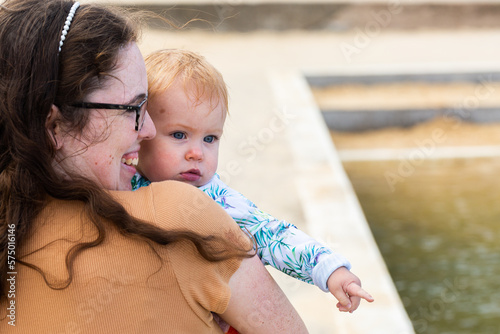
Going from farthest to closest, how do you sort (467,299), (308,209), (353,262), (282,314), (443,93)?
1. (443,93)
2. (467,299)
3. (308,209)
4. (353,262)
5. (282,314)

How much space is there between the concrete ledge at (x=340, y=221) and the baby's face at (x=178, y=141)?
4.68ft

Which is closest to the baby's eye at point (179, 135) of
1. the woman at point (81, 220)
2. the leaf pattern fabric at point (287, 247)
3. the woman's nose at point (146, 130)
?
the leaf pattern fabric at point (287, 247)

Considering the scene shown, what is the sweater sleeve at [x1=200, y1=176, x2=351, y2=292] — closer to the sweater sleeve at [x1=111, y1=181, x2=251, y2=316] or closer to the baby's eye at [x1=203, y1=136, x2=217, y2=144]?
the baby's eye at [x1=203, y1=136, x2=217, y2=144]

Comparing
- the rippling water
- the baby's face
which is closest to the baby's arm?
the baby's face

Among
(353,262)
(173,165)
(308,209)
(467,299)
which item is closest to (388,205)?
(467,299)

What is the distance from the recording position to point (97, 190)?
1.25 meters

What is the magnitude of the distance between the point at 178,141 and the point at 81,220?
0.62 m

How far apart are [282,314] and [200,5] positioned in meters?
11.7

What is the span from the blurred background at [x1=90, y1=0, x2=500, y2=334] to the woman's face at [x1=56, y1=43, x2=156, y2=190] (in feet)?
2.38

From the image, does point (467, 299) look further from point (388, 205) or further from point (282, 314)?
point (282, 314)

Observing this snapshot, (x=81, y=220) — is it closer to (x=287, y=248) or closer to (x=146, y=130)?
(x=146, y=130)

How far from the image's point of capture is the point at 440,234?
228 inches

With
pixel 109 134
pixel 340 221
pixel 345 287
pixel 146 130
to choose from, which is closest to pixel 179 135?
pixel 146 130

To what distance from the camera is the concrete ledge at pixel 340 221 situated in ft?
9.94
